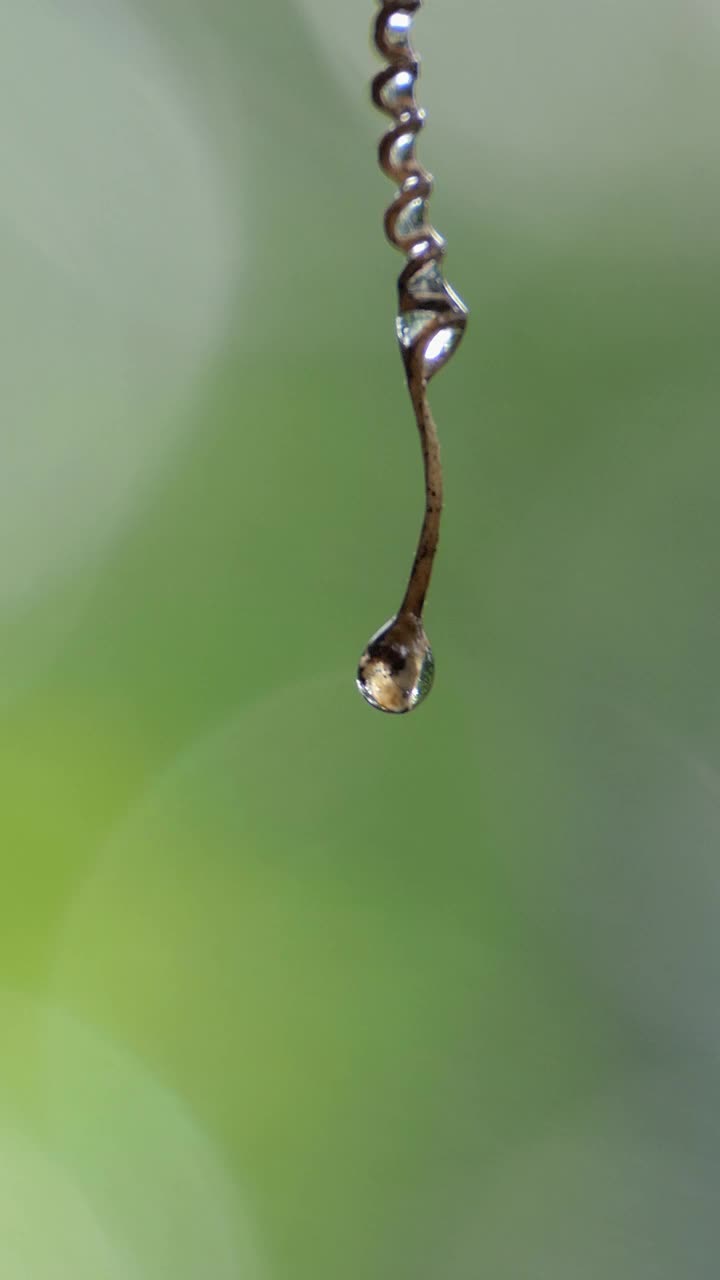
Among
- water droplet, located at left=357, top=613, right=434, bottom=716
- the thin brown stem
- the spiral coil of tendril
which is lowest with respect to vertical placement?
water droplet, located at left=357, top=613, right=434, bottom=716

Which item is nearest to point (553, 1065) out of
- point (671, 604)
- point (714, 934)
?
point (714, 934)

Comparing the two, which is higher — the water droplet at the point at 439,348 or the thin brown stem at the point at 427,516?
the water droplet at the point at 439,348

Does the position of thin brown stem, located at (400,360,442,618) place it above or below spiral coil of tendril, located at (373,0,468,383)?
below

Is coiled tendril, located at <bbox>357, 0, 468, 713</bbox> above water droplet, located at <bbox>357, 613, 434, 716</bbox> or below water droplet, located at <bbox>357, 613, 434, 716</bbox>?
above

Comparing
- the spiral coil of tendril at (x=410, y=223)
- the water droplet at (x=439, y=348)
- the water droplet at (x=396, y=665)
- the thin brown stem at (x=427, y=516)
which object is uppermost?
the spiral coil of tendril at (x=410, y=223)

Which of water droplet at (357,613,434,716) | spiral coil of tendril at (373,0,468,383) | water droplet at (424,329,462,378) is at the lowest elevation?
water droplet at (357,613,434,716)

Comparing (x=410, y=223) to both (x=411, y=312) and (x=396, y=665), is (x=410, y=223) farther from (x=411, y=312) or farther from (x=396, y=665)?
(x=396, y=665)

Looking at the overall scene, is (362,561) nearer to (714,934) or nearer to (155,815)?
(155,815)
